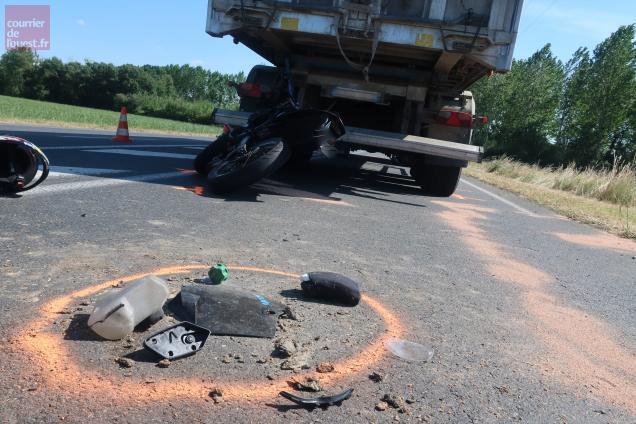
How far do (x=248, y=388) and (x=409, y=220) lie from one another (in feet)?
14.0

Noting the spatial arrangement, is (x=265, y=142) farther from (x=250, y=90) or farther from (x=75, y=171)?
(x=250, y=90)

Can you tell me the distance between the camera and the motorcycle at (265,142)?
5.50m

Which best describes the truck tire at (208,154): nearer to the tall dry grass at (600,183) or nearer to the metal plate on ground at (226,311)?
the metal plate on ground at (226,311)

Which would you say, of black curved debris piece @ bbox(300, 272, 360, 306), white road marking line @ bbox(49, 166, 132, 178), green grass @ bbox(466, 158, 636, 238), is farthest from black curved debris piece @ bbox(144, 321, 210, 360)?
green grass @ bbox(466, 158, 636, 238)

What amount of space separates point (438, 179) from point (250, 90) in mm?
3447

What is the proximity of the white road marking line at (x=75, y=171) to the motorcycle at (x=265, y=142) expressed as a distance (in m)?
1.14

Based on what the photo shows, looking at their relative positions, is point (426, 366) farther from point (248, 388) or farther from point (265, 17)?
point (265, 17)

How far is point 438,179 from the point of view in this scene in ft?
28.8

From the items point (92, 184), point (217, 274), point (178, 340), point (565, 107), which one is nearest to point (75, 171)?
point (92, 184)

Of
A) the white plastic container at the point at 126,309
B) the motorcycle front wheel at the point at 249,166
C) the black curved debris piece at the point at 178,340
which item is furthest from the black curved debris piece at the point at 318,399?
the motorcycle front wheel at the point at 249,166

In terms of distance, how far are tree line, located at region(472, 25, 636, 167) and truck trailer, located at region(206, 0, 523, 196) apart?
3782cm

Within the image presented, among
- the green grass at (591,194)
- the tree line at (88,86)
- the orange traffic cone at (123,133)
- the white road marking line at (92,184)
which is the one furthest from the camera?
the tree line at (88,86)

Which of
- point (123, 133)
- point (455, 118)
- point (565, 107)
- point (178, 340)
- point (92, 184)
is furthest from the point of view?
point (565, 107)

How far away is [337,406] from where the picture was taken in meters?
1.80
